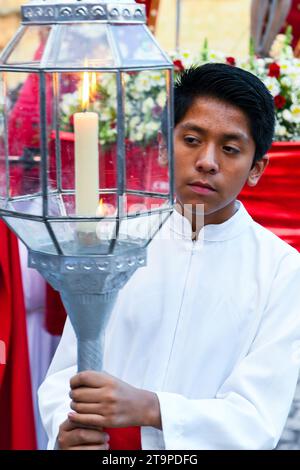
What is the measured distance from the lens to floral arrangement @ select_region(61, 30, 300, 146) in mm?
1563

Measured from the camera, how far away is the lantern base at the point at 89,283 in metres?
1.32

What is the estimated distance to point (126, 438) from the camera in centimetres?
176

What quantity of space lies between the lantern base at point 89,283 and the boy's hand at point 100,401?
0.08 ft

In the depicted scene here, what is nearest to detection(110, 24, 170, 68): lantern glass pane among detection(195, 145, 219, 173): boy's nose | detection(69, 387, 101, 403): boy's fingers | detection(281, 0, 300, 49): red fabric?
detection(195, 145, 219, 173): boy's nose

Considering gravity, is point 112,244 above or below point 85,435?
above

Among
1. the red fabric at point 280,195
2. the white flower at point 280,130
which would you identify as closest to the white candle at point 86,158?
the red fabric at point 280,195

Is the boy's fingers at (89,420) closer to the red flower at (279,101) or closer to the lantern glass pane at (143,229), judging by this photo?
the lantern glass pane at (143,229)

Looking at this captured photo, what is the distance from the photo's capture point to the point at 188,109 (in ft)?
6.10

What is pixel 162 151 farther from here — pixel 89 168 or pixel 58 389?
pixel 58 389

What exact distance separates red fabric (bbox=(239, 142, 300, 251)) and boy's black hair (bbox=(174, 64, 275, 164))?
28.8 inches

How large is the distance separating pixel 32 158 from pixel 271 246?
610 mm
